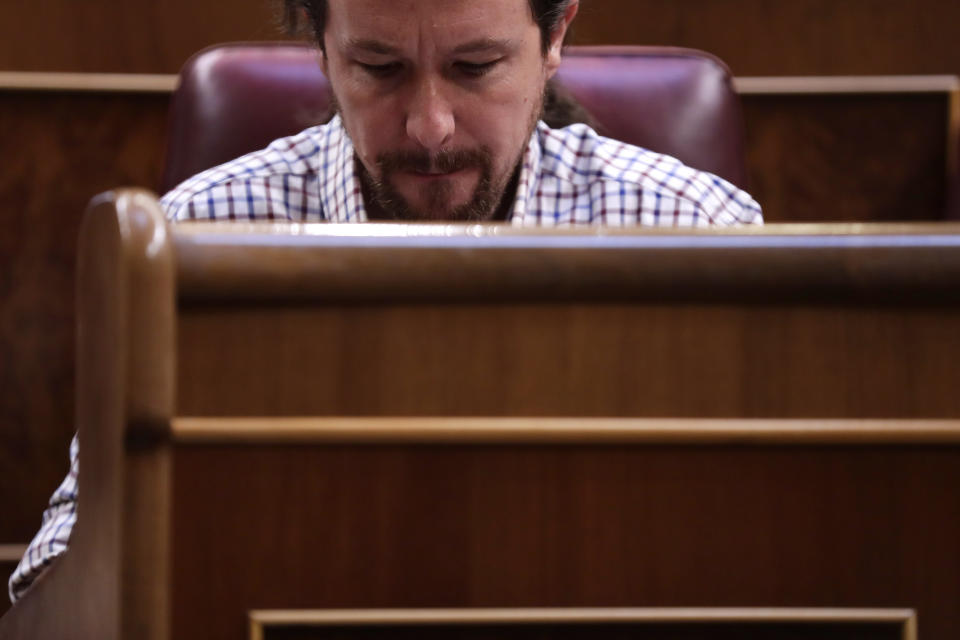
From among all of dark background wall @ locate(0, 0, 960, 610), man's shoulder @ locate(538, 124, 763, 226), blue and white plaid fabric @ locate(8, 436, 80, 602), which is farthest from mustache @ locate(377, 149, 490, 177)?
dark background wall @ locate(0, 0, 960, 610)

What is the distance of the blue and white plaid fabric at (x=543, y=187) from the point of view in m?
1.12

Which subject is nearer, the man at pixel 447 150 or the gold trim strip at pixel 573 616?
the gold trim strip at pixel 573 616

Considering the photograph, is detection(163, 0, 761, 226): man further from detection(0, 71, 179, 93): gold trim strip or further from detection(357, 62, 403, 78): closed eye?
detection(0, 71, 179, 93): gold trim strip

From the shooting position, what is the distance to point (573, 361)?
503 millimetres

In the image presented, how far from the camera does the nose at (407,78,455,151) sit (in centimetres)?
97

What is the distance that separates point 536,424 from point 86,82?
1163 mm

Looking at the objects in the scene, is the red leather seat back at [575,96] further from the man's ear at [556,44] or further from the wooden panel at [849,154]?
the wooden panel at [849,154]

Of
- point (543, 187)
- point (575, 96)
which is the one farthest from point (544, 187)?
point (575, 96)

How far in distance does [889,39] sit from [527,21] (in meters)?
0.81

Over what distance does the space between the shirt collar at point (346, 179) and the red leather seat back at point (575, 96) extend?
0.04m

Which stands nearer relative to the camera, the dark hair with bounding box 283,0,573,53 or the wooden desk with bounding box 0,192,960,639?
the wooden desk with bounding box 0,192,960,639

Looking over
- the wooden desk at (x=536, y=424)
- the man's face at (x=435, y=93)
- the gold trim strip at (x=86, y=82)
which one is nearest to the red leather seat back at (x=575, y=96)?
the man's face at (x=435, y=93)

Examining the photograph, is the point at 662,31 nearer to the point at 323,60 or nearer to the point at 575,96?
the point at 575,96

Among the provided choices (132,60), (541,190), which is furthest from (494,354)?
(132,60)
